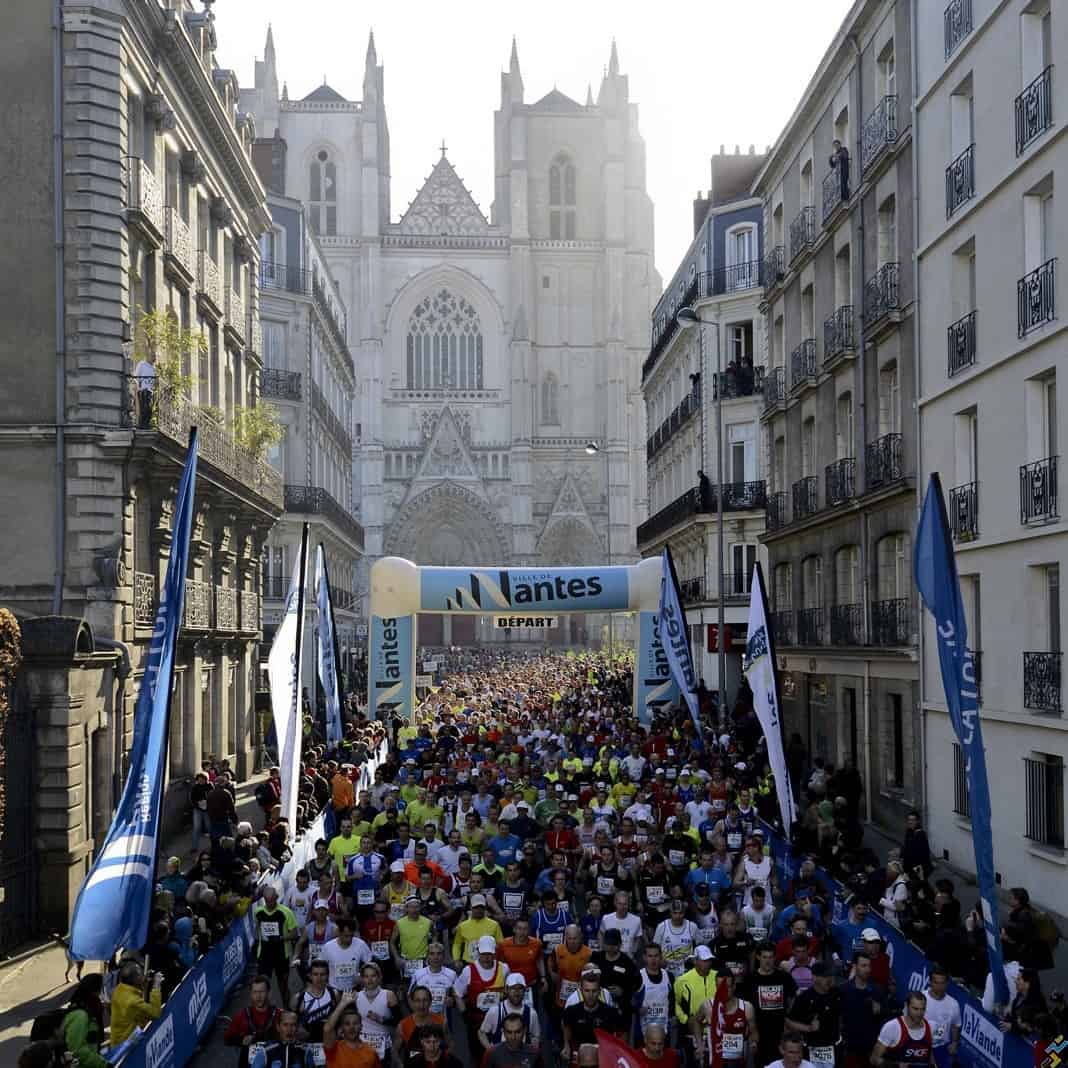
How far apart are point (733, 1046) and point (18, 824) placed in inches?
375

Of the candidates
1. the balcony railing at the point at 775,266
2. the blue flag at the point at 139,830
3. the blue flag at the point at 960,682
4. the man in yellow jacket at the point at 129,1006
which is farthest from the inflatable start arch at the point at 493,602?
the man in yellow jacket at the point at 129,1006

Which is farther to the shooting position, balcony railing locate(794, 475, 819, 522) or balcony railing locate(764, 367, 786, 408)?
balcony railing locate(764, 367, 786, 408)

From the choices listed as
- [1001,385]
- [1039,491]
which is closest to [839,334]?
[1001,385]

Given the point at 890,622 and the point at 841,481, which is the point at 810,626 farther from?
the point at 890,622

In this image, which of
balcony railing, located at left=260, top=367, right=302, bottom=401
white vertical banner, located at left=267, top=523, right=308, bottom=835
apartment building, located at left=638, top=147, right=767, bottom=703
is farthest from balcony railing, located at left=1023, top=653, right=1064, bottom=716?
balcony railing, located at left=260, top=367, right=302, bottom=401

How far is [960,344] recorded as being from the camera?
2159 cm

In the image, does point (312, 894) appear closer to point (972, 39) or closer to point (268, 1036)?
point (268, 1036)

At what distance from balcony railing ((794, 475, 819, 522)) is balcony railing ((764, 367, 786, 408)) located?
2496 millimetres

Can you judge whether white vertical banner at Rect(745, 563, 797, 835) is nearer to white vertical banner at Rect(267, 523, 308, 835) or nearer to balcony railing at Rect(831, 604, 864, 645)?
white vertical banner at Rect(267, 523, 308, 835)

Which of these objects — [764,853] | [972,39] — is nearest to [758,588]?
[764,853]

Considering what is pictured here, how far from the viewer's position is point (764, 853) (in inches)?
597

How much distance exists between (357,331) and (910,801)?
74782mm

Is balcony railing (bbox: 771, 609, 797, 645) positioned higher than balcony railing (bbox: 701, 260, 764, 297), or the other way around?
balcony railing (bbox: 701, 260, 764, 297)

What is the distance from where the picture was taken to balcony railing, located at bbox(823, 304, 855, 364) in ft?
89.5
